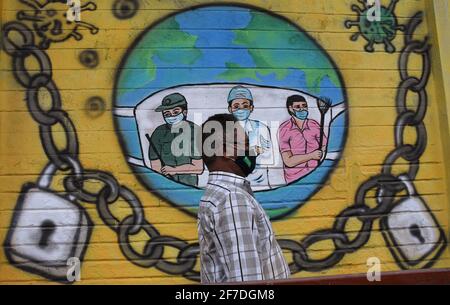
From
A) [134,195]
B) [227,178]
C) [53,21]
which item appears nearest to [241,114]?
[134,195]

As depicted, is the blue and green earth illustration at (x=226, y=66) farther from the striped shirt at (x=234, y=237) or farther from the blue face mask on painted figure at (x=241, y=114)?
the striped shirt at (x=234, y=237)

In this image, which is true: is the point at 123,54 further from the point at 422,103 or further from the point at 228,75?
the point at 422,103

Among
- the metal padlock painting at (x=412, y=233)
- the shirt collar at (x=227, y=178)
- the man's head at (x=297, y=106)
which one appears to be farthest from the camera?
the man's head at (x=297, y=106)

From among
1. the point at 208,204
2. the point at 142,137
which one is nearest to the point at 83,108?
the point at 142,137

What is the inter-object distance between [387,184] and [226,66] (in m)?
1.81

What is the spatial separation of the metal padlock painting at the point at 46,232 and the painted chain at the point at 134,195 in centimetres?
15

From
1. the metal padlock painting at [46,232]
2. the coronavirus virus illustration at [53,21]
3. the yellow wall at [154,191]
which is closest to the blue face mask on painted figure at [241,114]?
the yellow wall at [154,191]

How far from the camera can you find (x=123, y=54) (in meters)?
4.39

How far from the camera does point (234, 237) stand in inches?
116

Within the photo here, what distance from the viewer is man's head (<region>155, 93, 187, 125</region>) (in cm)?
436

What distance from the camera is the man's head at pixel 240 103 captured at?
4.43m

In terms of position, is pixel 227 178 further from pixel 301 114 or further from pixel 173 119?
pixel 301 114

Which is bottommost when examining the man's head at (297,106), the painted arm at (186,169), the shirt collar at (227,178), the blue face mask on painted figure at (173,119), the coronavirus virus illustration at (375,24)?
the shirt collar at (227,178)

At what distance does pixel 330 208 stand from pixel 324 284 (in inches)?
68.3
